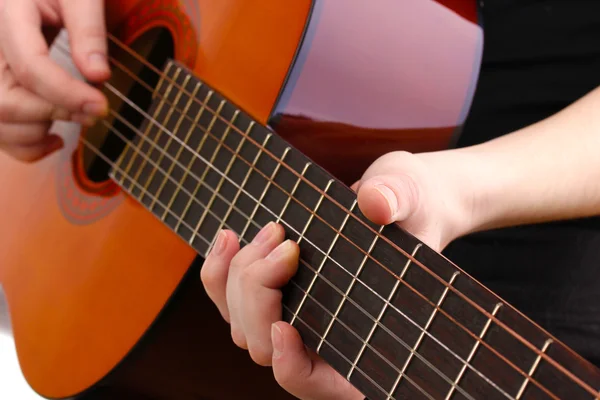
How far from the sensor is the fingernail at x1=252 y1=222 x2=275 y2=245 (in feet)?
1.67

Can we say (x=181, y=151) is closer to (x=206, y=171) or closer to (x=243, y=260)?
(x=206, y=171)

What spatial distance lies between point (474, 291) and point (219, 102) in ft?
1.20

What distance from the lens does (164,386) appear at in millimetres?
705

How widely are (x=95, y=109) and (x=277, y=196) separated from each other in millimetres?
388

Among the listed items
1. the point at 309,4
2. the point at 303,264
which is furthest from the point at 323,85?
the point at 303,264

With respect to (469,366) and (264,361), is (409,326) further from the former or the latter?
(264,361)

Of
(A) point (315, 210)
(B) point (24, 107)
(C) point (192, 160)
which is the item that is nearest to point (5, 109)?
(B) point (24, 107)

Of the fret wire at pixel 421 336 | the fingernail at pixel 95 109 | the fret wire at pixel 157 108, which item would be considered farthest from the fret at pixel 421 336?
the fingernail at pixel 95 109

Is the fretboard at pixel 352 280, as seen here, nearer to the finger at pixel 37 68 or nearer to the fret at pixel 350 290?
the fret at pixel 350 290

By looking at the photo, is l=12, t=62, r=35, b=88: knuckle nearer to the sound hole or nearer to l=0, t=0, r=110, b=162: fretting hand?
l=0, t=0, r=110, b=162: fretting hand

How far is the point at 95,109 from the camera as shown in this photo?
0.78 meters

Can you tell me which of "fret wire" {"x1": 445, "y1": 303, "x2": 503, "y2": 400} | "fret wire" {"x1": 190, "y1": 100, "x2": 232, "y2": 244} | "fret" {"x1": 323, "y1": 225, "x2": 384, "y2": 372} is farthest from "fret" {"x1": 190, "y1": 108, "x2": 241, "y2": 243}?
"fret wire" {"x1": 445, "y1": 303, "x2": 503, "y2": 400}

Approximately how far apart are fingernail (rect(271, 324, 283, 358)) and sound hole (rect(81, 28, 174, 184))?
38 centimetres

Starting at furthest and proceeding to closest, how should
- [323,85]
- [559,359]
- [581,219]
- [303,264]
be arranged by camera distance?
[581,219] → [323,85] → [303,264] → [559,359]
